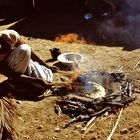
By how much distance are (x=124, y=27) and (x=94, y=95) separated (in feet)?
15.2

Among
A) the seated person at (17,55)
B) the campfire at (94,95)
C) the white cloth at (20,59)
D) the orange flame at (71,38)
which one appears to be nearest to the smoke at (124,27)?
the orange flame at (71,38)

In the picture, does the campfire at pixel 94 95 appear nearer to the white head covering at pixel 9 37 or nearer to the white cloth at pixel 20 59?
the white cloth at pixel 20 59

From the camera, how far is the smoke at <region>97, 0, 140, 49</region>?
10.4m

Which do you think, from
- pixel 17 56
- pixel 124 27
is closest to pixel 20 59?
pixel 17 56

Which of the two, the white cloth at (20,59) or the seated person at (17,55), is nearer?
the seated person at (17,55)

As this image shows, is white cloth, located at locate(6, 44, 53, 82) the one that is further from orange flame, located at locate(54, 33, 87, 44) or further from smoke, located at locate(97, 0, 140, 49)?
smoke, located at locate(97, 0, 140, 49)

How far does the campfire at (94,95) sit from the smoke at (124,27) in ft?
7.72

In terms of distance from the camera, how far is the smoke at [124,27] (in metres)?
10.4

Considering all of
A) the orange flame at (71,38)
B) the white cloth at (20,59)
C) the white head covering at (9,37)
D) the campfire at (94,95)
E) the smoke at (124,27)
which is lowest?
the orange flame at (71,38)

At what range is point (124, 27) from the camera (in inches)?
446

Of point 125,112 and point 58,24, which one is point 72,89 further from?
point 58,24

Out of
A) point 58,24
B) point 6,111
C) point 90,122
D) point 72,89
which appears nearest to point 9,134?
point 6,111

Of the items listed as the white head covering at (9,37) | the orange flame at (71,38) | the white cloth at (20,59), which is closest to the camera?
the white head covering at (9,37)

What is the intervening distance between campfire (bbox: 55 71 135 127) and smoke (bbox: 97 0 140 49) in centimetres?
235
